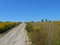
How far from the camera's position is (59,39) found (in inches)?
320

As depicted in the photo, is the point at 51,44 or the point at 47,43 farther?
the point at 47,43

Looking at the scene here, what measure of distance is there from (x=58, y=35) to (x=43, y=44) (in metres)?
1.43

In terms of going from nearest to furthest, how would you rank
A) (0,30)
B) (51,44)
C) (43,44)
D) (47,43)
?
1. (51,44)
2. (47,43)
3. (43,44)
4. (0,30)

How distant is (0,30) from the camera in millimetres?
40125

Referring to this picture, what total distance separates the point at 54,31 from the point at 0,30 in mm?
31929

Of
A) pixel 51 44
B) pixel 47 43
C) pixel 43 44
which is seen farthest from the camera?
pixel 43 44

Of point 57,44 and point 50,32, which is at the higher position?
point 50,32

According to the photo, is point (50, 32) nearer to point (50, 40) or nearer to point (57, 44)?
point (50, 40)

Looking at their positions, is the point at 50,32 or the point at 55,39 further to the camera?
the point at 50,32

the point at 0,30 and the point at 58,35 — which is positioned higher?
the point at 0,30

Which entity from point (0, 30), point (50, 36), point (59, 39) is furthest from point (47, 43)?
point (0, 30)

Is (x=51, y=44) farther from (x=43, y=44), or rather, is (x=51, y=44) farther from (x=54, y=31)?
(x=43, y=44)

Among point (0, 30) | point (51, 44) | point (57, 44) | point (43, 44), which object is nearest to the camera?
point (57, 44)

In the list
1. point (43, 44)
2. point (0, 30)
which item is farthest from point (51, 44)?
point (0, 30)
